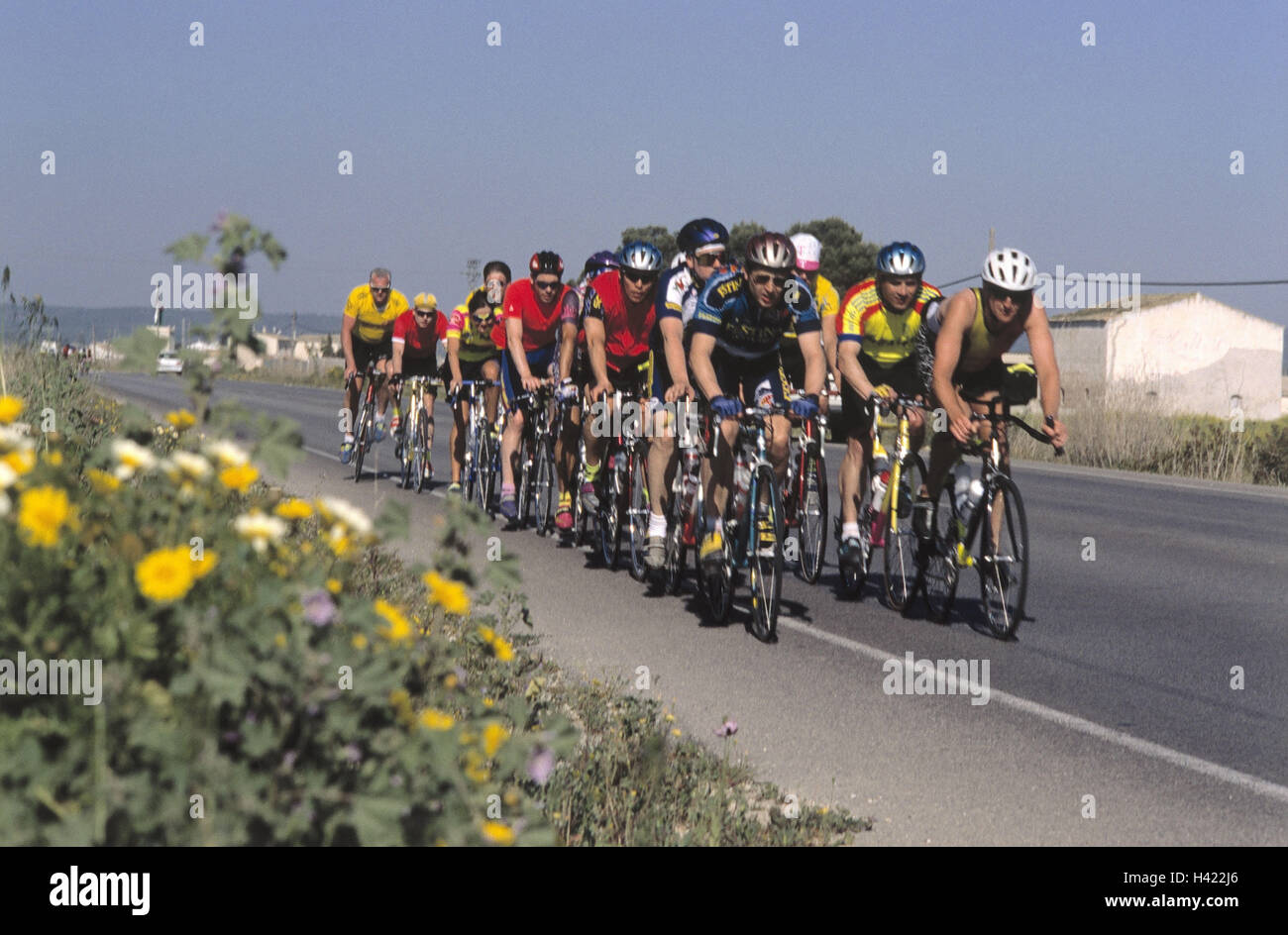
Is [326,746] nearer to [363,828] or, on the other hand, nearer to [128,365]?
[363,828]

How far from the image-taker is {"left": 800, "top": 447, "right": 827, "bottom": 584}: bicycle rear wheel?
367 inches

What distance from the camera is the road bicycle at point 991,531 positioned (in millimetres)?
7809

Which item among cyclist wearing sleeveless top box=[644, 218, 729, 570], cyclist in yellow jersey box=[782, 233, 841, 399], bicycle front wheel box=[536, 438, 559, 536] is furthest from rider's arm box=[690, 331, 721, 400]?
bicycle front wheel box=[536, 438, 559, 536]

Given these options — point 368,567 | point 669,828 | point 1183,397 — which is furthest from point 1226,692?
point 1183,397

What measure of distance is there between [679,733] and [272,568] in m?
3.19

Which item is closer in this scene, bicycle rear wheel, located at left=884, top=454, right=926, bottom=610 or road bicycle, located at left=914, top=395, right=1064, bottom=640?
road bicycle, located at left=914, top=395, right=1064, bottom=640

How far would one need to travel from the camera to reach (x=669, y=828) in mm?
4512

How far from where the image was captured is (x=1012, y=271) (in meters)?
7.54

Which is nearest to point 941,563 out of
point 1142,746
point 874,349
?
point 874,349

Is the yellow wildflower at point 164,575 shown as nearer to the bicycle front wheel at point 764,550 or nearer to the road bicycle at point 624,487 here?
the bicycle front wheel at point 764,550

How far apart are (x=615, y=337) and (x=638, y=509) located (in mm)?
1403

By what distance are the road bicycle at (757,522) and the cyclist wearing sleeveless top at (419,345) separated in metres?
7.53

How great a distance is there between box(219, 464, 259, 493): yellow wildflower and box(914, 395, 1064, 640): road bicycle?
17.6ft

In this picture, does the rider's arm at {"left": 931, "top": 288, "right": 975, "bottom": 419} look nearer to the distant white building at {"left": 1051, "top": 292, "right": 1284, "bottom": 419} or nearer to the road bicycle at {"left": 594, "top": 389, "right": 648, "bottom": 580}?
the road bicycle at {"left": 594, "top": 389, "right": 648, "bottom": 580}
